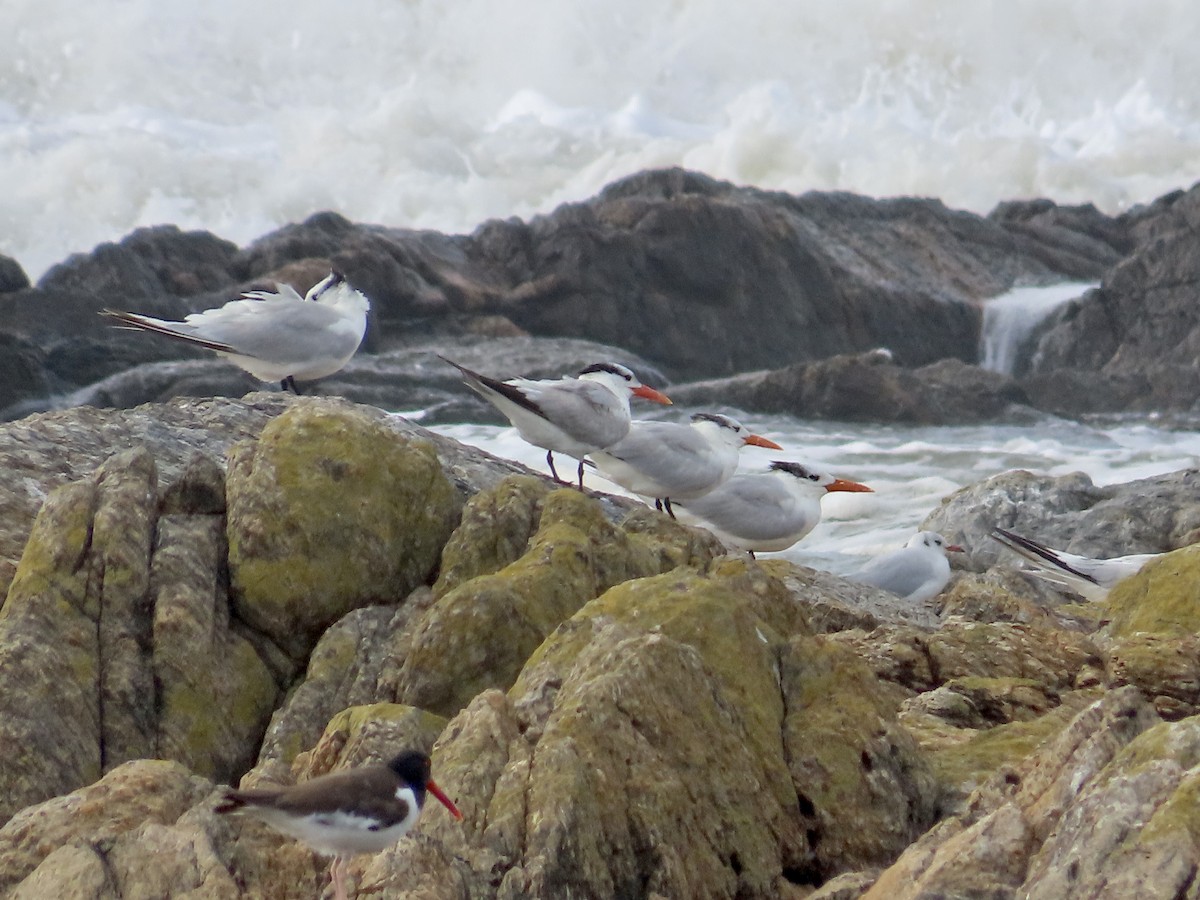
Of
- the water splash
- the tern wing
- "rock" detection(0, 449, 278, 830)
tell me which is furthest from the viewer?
the water splash

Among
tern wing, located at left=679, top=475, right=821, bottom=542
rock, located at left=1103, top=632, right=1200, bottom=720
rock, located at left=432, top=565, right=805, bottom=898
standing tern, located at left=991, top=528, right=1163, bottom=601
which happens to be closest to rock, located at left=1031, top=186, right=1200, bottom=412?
tern wing, located at left=679, top=475, right=821, bottom=542

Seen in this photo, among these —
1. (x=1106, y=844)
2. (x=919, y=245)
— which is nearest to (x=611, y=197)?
(x=919, y=245)

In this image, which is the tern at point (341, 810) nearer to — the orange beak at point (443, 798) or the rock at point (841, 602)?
the orange beak at point (443, 798)

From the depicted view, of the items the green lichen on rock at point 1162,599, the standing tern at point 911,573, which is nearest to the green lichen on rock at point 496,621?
the green lichen on rock at point 1162,599

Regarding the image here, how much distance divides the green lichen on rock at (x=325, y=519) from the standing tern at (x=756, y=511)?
9.32ft

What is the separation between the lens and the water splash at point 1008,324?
28109mm

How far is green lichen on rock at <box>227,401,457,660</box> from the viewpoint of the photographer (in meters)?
6.32

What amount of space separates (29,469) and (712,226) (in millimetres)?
20842

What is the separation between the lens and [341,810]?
406 cm

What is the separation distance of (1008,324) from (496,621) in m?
24.3

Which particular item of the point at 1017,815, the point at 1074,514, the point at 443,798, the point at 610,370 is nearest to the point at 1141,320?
the point at 1074,514

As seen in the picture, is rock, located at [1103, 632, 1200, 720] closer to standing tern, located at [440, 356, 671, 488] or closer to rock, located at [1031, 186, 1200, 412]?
Answer: standing tern, located at [440, 356, 671, 488]

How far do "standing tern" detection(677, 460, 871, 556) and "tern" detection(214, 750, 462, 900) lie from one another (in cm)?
532

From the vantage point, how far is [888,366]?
22734 mm
